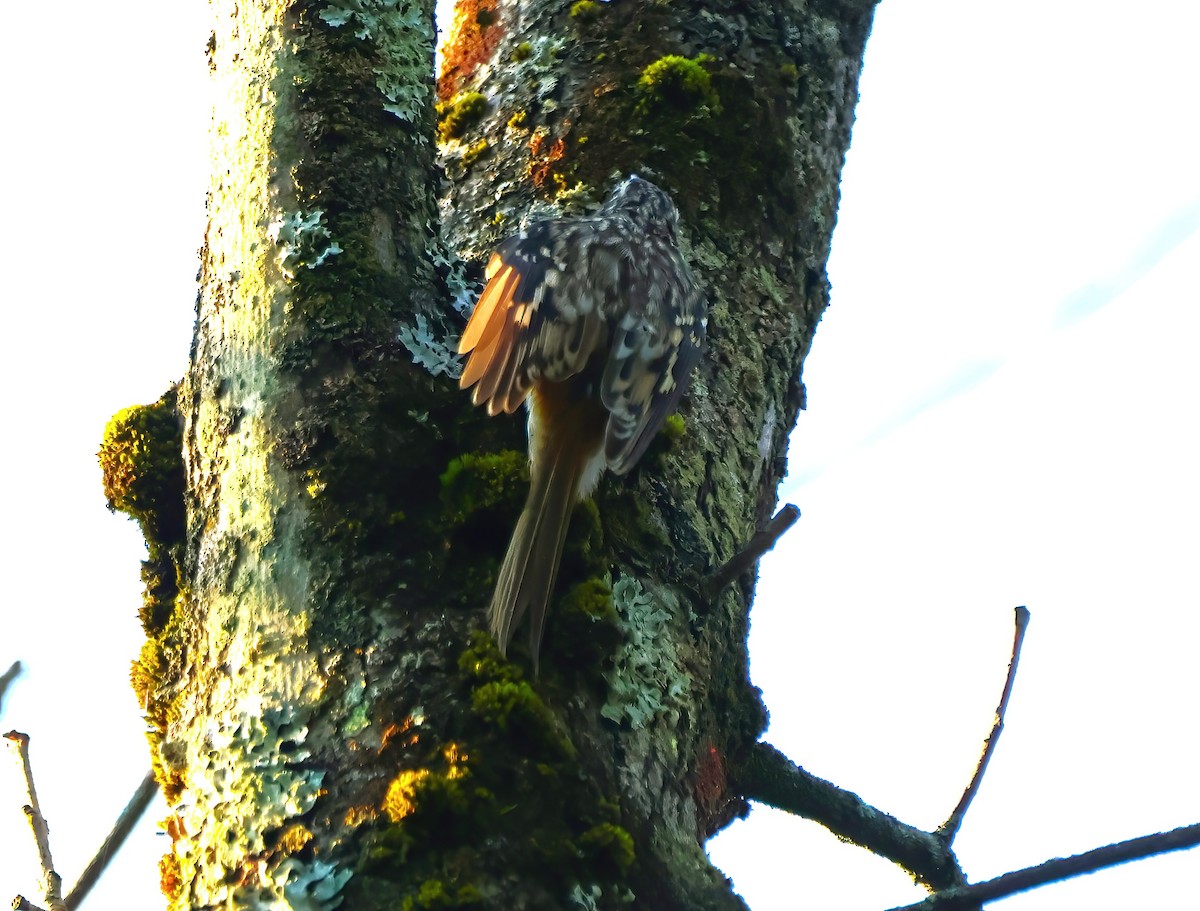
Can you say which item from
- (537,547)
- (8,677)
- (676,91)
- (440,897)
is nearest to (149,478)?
(8,677)

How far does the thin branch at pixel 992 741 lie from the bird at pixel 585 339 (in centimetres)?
63

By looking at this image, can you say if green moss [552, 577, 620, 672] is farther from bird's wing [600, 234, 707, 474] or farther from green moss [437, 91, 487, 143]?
green moss [437, 91, 487, 143]

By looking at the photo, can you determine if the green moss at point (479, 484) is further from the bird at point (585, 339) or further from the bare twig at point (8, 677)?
the bare twig at point (8, 677)

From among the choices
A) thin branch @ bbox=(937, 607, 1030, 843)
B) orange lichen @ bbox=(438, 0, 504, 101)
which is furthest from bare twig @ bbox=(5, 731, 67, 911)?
orange lichen @ bbox=(438, 0, 504, 101)

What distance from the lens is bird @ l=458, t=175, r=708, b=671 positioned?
1795 millimetres

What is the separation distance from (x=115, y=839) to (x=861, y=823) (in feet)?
3.61

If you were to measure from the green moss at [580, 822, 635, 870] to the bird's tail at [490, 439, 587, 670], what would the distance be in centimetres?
23

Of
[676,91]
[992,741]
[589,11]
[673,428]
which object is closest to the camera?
[992,741]

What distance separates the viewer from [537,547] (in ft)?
5.41

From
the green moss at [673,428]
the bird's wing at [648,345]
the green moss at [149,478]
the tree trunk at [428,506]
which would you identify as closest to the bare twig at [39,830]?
the tree trunk at [428,506]

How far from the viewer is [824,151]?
2.52 metres

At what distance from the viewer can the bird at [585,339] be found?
1795 mm

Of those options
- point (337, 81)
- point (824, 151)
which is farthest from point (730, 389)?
point (337, 81)

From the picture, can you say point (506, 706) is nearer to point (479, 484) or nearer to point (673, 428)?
point (479, 484)
